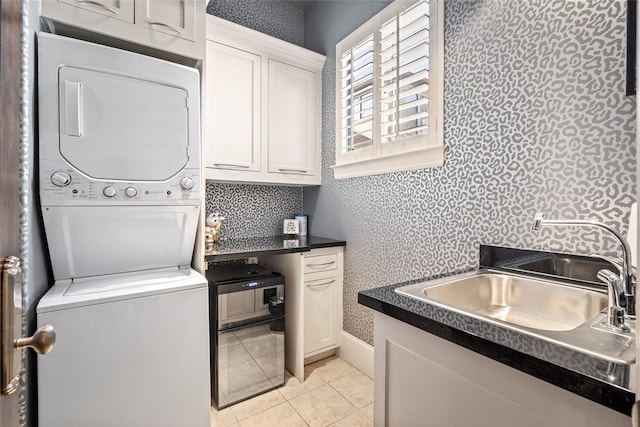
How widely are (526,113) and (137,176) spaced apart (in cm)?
183

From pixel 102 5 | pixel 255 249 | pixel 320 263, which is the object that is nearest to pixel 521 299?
pixel 320 263

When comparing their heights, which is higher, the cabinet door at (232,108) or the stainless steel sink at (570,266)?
the cabinet door at (232,108)

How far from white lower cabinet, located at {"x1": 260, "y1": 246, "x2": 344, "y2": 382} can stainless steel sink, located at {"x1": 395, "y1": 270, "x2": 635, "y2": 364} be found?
1.12 meters

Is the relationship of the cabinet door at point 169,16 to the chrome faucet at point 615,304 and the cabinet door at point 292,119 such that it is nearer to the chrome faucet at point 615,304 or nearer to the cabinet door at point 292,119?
the cabinet door at point 292,119

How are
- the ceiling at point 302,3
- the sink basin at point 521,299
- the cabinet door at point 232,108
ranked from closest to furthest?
the sink basin at point 521,299 < the cabinet door at point 232,108 < the ceiling at point 302,3

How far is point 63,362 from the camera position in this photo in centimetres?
118

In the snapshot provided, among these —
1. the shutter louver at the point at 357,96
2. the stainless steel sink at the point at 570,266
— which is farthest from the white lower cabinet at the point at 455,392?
the shutter louver at the point at 357,96

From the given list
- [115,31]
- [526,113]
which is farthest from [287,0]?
[526,113]

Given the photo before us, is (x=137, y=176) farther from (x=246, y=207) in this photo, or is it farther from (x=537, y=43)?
(x=537, y=43)

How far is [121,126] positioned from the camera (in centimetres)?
141

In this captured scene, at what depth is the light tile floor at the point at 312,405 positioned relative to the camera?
5.69 feet

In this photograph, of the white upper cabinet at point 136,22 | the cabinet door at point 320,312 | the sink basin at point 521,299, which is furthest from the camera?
the cabinet door at point 320,312

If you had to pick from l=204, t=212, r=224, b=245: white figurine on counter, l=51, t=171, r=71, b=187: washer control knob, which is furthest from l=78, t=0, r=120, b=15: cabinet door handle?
l=204, t=212, r=224, b=245: white figurine on counter

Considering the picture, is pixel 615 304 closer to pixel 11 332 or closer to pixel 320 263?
pixel 11 332
